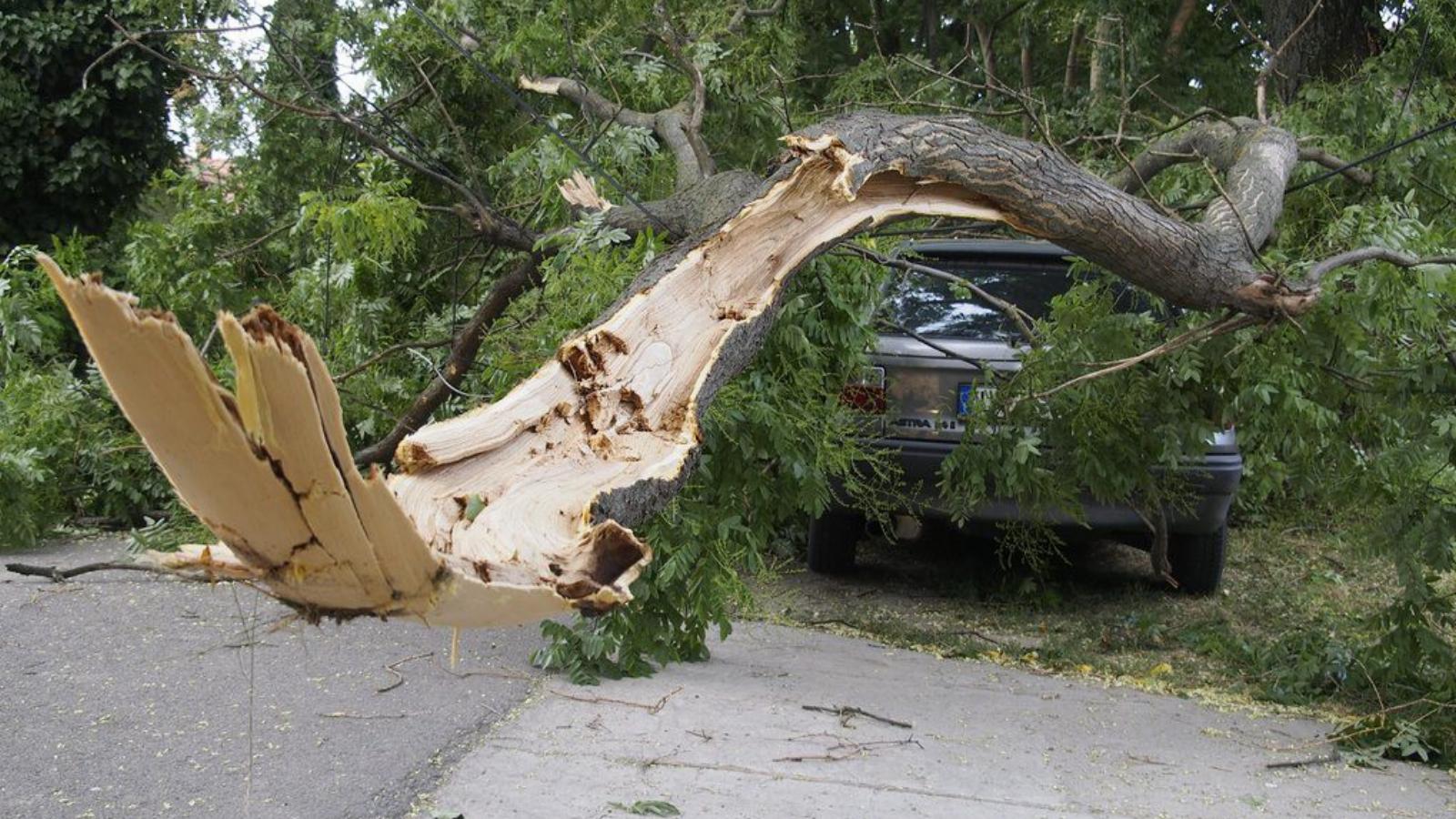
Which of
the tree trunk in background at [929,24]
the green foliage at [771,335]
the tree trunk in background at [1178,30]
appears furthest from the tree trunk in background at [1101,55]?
the tree trunk in background at [929,24]

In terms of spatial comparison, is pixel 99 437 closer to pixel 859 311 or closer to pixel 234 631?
pixel 234 631

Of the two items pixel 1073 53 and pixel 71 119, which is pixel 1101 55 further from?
pixel 71 119

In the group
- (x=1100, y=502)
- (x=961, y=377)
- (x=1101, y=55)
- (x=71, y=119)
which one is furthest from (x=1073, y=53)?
(x=71, y=119)

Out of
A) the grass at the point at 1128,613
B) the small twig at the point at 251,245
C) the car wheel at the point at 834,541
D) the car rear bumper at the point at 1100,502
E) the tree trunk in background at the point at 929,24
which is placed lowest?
the grass at the point at 1128,613

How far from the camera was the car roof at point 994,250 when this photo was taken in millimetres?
6430

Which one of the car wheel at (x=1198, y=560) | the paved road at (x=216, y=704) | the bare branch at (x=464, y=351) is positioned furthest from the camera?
the car wheel at (x=1198, y=560)

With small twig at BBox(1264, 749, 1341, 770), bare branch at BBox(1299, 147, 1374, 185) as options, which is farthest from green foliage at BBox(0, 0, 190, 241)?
small twig at BBox(1264, 749, 1341, 770)

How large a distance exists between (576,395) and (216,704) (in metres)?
2.14

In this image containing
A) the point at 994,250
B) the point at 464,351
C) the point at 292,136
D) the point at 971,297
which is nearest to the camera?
the point at 464,351

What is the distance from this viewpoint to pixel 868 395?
19.3ft

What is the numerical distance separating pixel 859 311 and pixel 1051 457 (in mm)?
1175

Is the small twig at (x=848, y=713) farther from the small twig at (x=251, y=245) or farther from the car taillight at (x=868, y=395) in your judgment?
the small twig at (x=251, y=245)

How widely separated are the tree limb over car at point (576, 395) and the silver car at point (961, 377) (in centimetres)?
127

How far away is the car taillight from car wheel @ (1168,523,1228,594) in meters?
1.90
